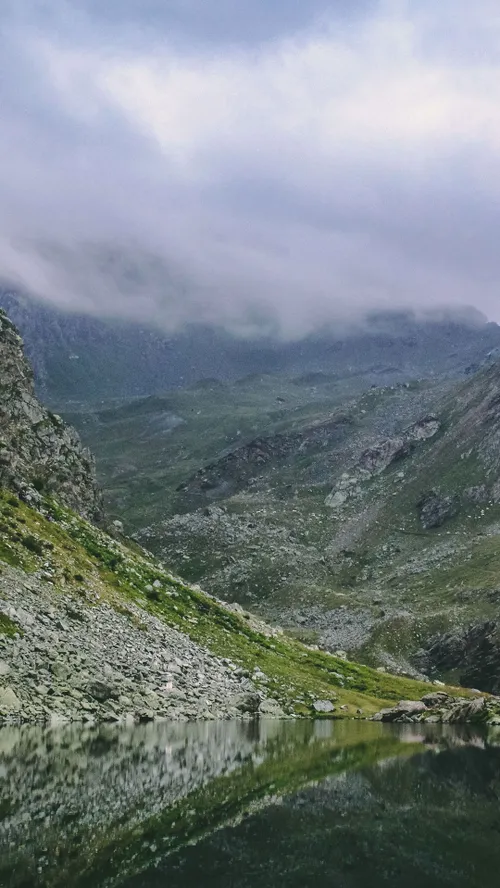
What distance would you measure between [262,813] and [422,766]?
2099 cm

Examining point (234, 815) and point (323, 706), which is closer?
point (234, 815)

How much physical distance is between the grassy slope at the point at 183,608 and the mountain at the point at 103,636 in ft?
0.97

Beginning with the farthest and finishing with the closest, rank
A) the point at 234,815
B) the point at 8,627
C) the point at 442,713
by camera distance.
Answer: the point at 442,713 < the point at 8,627 < the point at 234,815

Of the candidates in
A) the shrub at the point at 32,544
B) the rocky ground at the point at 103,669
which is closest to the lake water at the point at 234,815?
the rocky ground at the point at 103,669

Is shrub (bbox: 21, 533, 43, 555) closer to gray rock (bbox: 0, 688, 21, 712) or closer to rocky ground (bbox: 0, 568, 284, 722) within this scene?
rocky ground (bbox: 0, 568, 284, 722)

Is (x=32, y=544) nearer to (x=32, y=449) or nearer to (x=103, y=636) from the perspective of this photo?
(x=103, y=636)

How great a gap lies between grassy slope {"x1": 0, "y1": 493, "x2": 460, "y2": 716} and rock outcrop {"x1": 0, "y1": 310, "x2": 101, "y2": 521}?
691 centimetres

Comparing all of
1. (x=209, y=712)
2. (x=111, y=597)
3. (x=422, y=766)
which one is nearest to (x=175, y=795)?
(x=422, y=766)

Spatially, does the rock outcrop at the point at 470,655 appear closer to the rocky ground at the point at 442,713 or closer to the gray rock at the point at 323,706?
the rocky ground at the point at 442,713

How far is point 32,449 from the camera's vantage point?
123938 millimetres

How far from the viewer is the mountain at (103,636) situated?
65.6 metres

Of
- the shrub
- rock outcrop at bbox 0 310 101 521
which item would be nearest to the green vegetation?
the shrub

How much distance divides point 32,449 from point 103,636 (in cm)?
5426

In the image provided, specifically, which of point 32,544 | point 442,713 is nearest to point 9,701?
point 32,544
